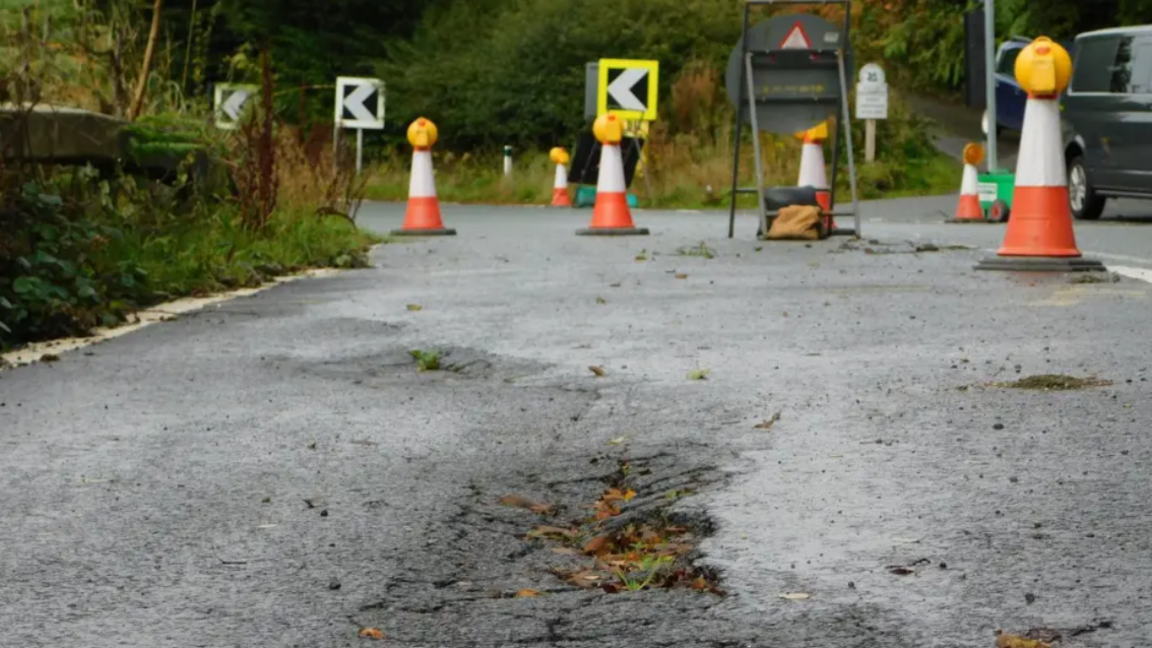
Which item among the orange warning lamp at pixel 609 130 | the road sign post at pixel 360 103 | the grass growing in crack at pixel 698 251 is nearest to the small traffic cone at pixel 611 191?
the orange warning lamp at pixel 609 130

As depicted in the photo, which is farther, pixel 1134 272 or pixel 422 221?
pixel 422 221

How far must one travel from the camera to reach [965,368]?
7.45 metres

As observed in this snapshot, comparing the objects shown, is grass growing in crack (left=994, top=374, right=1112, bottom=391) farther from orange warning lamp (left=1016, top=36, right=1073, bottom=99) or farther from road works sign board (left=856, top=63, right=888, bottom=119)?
road works sign board (left=856, top=63, right=888, bottom=119)

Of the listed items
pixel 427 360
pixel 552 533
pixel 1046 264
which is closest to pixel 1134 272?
pixel 1046 264

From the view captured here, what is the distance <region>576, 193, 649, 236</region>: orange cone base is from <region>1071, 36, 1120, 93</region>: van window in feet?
17.5

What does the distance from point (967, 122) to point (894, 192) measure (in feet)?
38.6

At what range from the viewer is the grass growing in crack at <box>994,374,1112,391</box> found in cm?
680

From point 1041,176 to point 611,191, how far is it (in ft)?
25.3

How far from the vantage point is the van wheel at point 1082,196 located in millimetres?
21625

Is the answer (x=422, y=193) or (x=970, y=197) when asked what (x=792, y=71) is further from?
(x=970, y=197)

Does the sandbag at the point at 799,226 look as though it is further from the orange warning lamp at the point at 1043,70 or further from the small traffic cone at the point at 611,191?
the orange warning lamp at the point at 1043,70

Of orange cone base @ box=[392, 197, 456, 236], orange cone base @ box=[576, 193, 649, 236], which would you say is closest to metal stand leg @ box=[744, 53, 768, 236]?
orange cone base @ box=[576, 193, 649, 236]

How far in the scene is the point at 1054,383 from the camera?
22.5 ft

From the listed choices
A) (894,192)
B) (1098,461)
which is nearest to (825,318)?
(1098,461)
